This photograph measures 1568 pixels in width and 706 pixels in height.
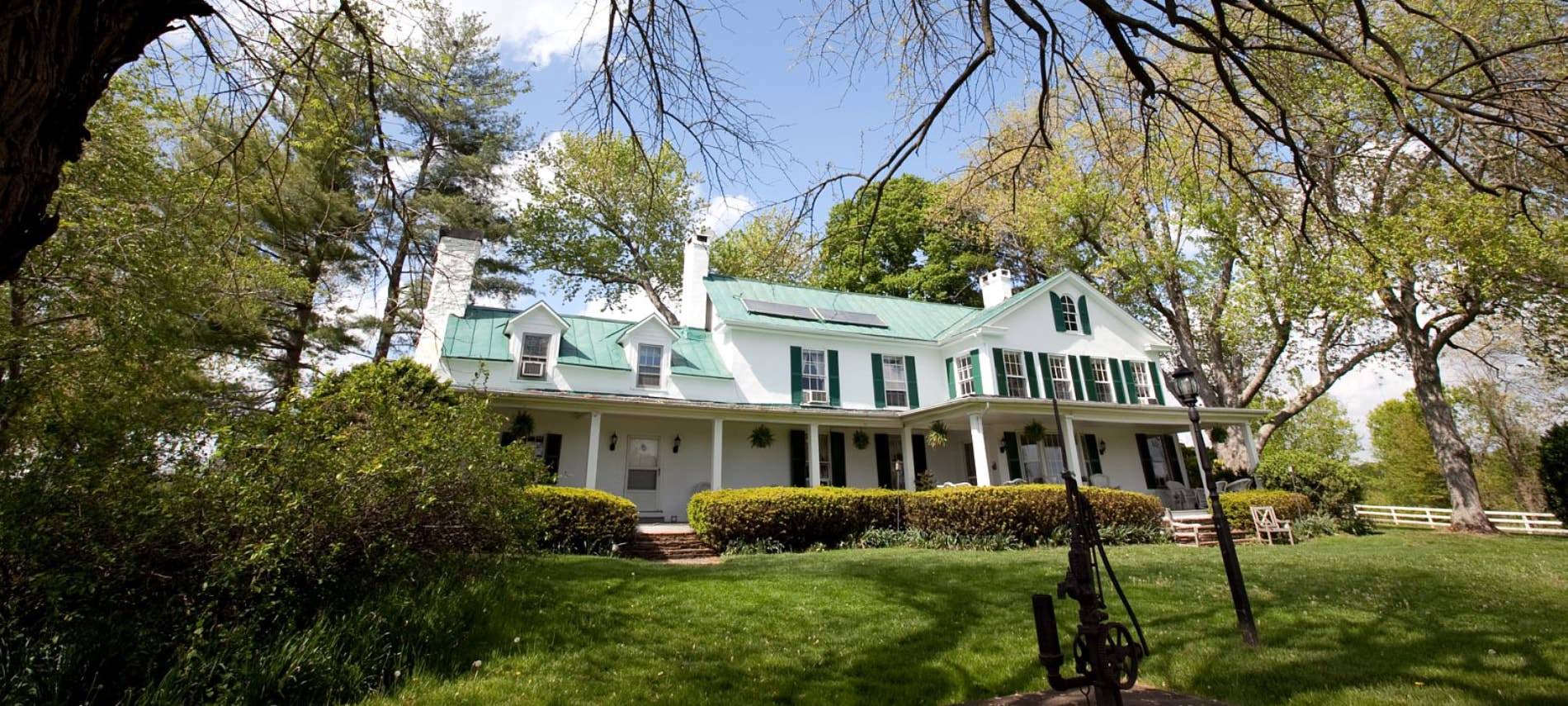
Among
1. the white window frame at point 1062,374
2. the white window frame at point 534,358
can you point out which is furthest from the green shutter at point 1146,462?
the white window frame at point 534,358

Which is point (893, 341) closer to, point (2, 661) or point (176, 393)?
point (176, 393)

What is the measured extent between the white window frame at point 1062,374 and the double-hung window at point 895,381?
13.8 feet

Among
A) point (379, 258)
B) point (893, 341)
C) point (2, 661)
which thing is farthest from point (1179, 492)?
point (2, 661)

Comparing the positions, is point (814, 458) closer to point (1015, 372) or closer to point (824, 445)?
point (824, 445)

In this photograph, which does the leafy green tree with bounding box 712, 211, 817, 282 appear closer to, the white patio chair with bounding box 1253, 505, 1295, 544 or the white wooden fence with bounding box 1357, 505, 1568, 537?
the white patio chair with bounding box 1253, 505, 1295, 544

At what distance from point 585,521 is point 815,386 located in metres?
7.55

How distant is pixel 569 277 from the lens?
25.1 m

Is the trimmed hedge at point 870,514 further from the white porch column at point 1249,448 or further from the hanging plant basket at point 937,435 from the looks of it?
the white porch column at point 1249,448

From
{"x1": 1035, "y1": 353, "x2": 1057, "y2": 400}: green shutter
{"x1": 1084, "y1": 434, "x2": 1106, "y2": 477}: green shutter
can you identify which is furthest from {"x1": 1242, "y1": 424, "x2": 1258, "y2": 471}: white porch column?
{"x1": 1035, "y1": 353, "x2": 1057, "y2": 400}: green shutter

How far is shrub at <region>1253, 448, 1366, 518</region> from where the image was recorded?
15.4 meters

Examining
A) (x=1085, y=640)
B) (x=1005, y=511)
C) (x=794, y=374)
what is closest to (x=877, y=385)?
(x=794, y=374)

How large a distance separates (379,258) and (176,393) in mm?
5167

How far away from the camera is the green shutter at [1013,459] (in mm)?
16266

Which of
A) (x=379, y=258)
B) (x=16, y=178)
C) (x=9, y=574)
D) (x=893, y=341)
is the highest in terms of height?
(x=893, y=341)
